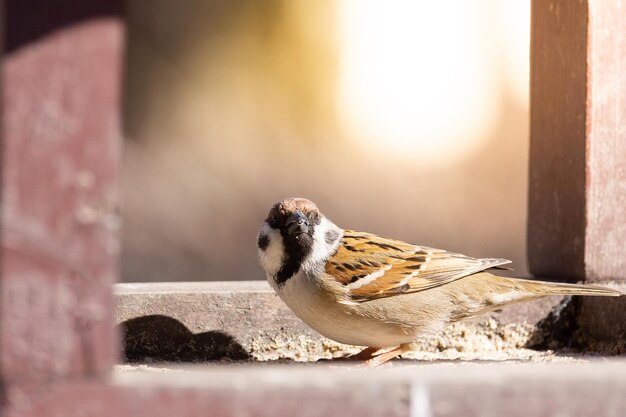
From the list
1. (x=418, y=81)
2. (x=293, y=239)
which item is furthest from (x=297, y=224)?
(x=418, y=81)

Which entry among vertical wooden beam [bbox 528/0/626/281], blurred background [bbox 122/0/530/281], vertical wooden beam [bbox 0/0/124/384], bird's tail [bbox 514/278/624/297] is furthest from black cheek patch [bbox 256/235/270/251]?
blurred background [bbox 122/0/530/281]

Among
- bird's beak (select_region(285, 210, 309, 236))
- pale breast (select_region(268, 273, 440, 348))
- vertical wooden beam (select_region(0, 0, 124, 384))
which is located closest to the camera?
vertical wooden beam (select_region(0, 0, 124, 384))

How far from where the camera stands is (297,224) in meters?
3.05

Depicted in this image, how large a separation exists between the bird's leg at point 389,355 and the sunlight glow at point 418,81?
3412 mm

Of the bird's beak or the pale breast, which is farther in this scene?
the bird's beak

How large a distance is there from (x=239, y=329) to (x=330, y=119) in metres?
3.42

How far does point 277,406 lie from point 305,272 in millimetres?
1253

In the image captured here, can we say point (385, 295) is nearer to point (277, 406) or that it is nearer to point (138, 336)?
point (138, 336)

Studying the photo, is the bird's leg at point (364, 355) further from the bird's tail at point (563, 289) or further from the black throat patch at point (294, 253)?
the bird's tail at point (563, 289)

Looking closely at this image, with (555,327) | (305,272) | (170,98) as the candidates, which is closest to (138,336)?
(305,272)

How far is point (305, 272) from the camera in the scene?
2.98 metres

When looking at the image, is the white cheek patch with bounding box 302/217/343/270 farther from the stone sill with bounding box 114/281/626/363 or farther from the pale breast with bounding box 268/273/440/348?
the stone sill with bounding box 114/281/626/363

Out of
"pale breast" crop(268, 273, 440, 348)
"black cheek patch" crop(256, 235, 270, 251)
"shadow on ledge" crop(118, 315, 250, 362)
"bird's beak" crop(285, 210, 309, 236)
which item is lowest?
"shadow on ledge" crop(118, 315, 250, 362)

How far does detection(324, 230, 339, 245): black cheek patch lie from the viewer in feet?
10.2
